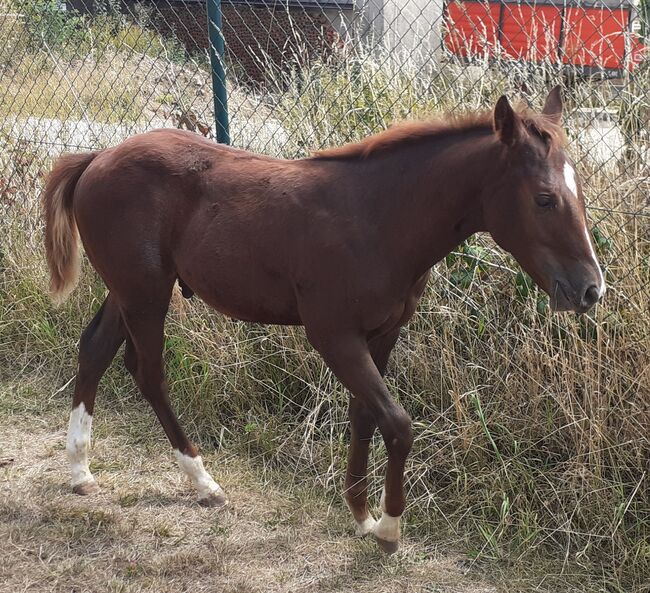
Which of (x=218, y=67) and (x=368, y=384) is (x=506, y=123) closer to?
(x=368, y=384)

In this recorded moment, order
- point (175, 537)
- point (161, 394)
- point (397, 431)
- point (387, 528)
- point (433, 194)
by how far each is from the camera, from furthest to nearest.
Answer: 1. point (161, 394)
2. point (175, 537)
3. point (387, 528)
4. point (397, 431)
5. point (433, 194)

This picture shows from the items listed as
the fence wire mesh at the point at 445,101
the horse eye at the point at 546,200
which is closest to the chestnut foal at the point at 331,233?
the horse eye at the point at 546,200

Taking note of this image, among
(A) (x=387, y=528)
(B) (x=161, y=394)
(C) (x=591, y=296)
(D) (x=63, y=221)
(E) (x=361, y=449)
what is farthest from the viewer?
(D) (x=63, y=221)

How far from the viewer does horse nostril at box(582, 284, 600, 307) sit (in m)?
2.32

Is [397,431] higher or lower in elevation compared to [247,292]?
lower

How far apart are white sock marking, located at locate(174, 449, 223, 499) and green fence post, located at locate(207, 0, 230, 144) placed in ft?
5.96

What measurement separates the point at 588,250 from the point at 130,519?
2.17 meters

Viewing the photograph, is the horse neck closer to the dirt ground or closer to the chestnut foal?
the chestnut foal

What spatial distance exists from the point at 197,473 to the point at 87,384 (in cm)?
65

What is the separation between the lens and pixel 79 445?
11.5 ft

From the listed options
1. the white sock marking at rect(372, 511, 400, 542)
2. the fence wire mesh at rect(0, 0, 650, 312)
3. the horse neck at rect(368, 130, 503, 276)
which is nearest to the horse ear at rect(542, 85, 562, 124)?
the horse neck at rect(368, 130, 503, 276)

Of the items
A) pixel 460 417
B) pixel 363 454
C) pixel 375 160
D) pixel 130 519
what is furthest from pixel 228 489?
pixel 375 160

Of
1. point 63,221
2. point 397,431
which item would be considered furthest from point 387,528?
point 63,221

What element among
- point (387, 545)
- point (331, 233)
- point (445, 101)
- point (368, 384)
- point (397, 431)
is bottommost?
point (387, 545)
